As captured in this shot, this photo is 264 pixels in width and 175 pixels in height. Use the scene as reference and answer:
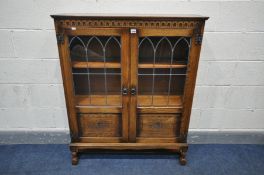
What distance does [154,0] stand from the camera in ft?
6.08

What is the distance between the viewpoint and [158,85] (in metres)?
1.96

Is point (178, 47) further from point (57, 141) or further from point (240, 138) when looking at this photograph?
point (57, 141)

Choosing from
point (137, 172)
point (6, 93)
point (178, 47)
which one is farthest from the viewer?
point (6, 93)

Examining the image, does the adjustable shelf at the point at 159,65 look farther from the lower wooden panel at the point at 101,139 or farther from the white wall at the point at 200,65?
the lower wooden panel at the point at 101,139

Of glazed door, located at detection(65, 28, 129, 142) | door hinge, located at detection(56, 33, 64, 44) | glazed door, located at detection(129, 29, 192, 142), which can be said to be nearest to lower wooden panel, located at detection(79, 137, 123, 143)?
glazed door, located at detection(65, 28, 129, 142)

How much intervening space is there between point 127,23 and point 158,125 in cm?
89

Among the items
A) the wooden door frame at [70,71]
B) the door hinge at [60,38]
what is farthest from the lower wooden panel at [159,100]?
the door hinge at [60,38]

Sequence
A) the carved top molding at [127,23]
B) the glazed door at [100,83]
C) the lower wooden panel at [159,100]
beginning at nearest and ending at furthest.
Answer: the carved top molding at [127,23] → the glazed door at [100,83] → the lower wooden panel at [159,100]

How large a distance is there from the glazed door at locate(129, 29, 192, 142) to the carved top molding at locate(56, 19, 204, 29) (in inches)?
3.3

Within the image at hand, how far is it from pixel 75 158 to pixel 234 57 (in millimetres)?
1713

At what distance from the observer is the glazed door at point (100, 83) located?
1679 millimetres

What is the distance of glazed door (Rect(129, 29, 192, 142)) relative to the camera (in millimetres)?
1707

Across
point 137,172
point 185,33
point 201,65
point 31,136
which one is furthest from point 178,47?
point 31,136

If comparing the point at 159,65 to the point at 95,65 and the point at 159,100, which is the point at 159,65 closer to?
the point at 159,100
